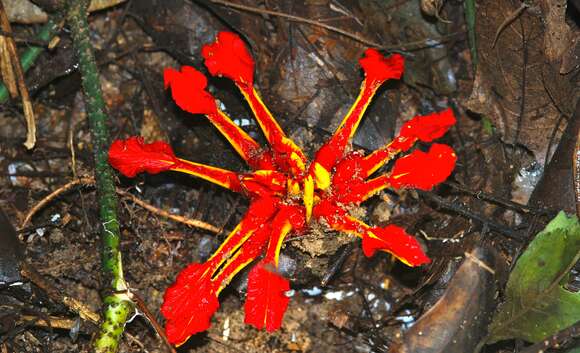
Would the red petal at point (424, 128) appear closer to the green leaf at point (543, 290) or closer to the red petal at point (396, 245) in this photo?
the red petal at point (396, 245)

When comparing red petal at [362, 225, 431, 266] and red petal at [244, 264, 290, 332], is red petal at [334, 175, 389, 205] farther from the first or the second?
red petal at [244, 264, 290, 332]

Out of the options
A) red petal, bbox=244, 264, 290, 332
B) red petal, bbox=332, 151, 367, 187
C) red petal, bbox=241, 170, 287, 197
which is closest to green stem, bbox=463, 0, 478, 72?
red petal, bbox=332, 151, 367, 187

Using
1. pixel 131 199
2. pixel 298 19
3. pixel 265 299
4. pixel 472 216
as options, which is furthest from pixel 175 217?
pixel 472 216

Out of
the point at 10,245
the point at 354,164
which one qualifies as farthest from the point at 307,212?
the point at 10,245

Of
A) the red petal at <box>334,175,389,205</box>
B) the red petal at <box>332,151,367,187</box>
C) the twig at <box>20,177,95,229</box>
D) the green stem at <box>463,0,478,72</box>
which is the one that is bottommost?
the twig at <box>20,177,95,229</box>

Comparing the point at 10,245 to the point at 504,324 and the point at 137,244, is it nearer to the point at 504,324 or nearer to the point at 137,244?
the point at 137,244

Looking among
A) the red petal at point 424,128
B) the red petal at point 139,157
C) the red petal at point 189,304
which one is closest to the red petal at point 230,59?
the red petal at point 139,157
